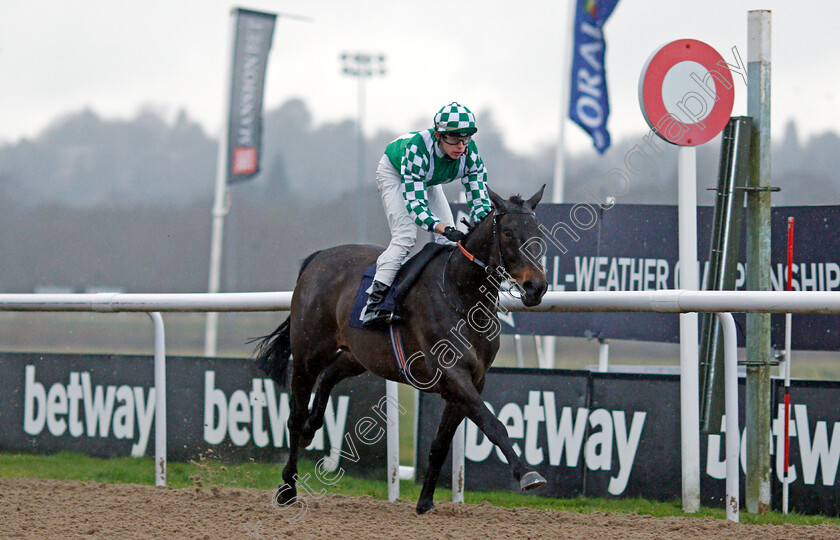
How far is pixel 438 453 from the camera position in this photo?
4.54 m

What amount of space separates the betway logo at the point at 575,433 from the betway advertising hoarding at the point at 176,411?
0.81 m

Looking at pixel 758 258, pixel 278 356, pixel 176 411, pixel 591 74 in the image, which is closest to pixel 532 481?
pixel 758 258

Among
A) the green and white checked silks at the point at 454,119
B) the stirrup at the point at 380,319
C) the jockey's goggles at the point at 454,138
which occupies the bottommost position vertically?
the stirrup at the point at 380,319

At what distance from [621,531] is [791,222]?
1952 millimetres

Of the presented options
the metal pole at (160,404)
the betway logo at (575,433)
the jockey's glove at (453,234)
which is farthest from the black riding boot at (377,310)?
the metal pole at (160,404)

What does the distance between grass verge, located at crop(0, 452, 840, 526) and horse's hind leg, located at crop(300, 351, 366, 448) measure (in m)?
0.37

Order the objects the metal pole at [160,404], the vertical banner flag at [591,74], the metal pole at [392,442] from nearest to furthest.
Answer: the metal pole at [392,442], the metal pole at [160,404], the vertical banner flag at [591,74]

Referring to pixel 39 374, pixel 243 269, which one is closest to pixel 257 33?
pixel 39 374

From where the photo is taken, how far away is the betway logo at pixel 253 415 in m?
5.70

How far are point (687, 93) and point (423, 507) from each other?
2.41 meters

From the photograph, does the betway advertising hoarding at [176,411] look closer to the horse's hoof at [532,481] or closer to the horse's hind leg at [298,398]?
the horse's hind leg at [298,398]

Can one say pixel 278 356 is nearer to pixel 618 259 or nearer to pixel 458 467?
pixel 458 467

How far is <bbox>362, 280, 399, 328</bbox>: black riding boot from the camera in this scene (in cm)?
445

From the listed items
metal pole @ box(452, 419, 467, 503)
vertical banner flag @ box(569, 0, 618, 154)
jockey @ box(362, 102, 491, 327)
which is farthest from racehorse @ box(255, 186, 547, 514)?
vertical banner flag @ box(569, 0, 618, 154)
